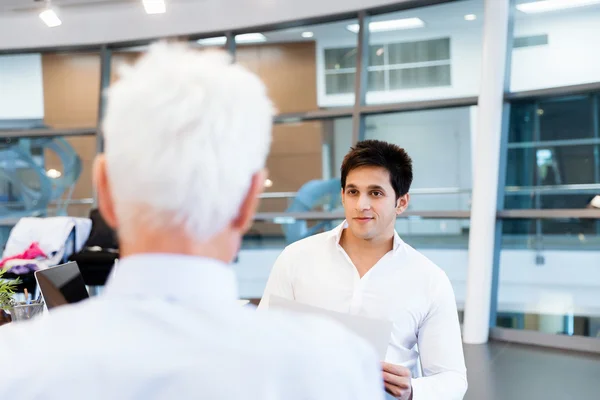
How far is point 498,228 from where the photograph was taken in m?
5.49

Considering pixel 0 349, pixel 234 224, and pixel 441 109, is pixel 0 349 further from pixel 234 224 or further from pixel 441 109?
pixel 441 109

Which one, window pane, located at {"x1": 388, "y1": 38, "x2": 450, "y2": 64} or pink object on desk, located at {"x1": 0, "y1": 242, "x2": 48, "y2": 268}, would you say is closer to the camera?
pink object on desk, located at {"x1": 0, "y1": 242, "x2": 48, "y2": 268}

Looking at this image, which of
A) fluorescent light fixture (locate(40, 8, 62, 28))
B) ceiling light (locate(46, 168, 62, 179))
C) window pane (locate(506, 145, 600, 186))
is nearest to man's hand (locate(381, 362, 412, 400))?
window pane (locate(506, 145, 600, 186))

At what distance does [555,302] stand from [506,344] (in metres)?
0.60

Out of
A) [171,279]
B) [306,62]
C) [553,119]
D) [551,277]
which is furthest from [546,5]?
[171,279]

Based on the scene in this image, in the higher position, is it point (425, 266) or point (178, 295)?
point (178, 295)

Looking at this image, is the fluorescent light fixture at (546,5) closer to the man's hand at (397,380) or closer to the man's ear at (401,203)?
the man's ear at (401,203)

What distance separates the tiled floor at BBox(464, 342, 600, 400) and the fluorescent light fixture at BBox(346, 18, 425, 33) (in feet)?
9.24

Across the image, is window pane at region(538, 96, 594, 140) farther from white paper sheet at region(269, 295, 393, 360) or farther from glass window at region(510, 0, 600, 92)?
white paper sheet at region(269, 295, 393, 360)

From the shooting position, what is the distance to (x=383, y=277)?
2.22 m

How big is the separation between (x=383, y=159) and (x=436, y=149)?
3.74 m

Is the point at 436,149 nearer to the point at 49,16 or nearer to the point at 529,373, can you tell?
the point at 529,373

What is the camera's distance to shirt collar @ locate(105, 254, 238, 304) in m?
0.66

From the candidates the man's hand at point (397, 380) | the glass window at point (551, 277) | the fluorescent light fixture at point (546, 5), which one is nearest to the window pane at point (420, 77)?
the fluorescent light fixture at point (546, 5)
